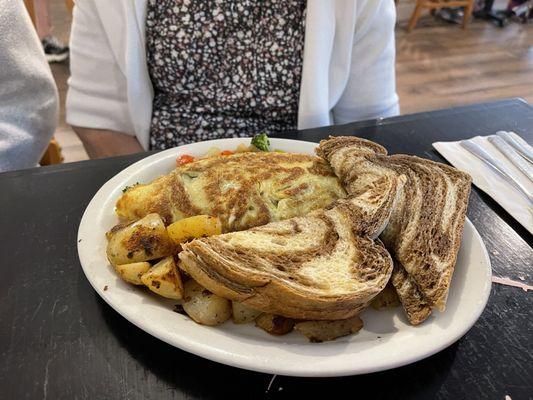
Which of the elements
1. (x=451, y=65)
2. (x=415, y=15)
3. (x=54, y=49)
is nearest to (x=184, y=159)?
(x=54, y=49)

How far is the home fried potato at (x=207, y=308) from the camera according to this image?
84 centimetres

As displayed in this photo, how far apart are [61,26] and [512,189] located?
191 inches

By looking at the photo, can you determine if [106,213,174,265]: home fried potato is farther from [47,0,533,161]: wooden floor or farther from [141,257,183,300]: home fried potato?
[47,0,533,161]: wooden floor

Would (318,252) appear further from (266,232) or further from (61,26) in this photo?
(61,26)

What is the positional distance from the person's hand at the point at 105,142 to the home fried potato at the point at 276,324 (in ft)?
3.55

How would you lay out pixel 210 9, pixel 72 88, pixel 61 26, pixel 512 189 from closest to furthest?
pixel 512 189
pixel 210 9
pixel 72 88
pixel 61 26

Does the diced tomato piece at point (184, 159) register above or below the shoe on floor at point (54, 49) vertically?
above

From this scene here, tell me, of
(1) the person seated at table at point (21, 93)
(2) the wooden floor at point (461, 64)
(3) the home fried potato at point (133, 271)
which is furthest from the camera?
(2) the wooden floor at point (461, 64)

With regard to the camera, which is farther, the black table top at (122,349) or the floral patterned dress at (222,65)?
the floral patterned dress at (222,65)

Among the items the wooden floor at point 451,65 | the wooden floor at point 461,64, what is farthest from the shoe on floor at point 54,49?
the wooden floor at point 461,64

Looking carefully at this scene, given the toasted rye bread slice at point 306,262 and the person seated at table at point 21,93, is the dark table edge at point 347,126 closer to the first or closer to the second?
the person seated at table at point 21,93

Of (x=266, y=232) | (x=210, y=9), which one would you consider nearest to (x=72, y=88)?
(x=210, y=9)

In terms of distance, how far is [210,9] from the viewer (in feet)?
5.11

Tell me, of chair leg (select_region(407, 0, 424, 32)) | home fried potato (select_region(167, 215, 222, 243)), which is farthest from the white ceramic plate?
chair leg (select_region(407, 0, 424, 32))
